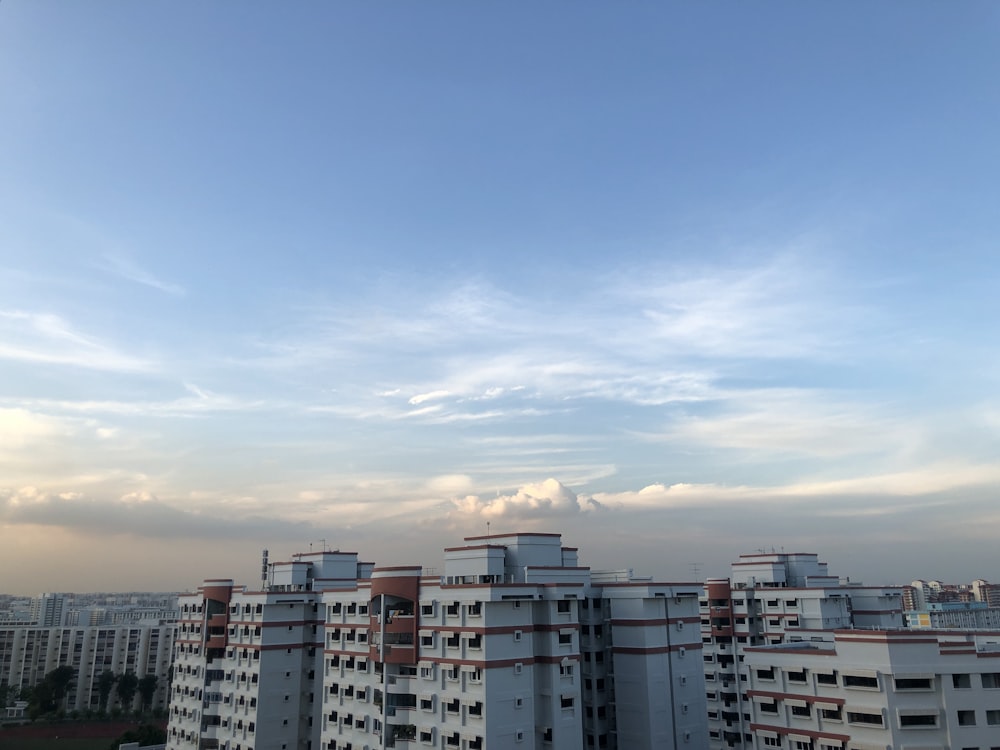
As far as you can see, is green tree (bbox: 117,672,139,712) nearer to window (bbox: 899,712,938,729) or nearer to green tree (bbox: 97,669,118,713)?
green tree (bbox: 97,669,118,713)

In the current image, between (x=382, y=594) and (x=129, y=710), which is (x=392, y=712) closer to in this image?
(x=382, y=594)

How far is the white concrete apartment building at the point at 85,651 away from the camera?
131m

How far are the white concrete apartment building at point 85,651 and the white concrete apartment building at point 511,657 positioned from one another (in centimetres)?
10123

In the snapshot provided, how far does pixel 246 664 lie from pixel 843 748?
1765 inches

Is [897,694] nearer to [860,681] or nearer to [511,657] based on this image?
[860,681]

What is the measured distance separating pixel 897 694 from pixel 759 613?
96.1ft

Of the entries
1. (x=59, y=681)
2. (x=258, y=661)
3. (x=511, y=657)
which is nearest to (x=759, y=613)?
(x=511, y=657)

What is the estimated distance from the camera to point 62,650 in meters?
132

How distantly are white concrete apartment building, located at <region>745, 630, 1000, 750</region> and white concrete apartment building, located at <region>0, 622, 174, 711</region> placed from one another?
5018 inches

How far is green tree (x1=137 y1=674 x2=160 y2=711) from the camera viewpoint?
11812 centimetres

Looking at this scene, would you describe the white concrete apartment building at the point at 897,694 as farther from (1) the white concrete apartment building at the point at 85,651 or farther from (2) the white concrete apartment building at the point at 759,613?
(1) the white concrete apartment building at the point at 85,651

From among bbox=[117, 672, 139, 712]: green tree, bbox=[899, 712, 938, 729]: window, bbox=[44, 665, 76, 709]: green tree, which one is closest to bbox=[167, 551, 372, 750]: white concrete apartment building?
bbox=[899, 712, 938, 729]: window

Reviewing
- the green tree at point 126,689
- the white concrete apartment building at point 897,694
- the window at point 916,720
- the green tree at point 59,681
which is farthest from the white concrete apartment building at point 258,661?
the green tree at point 59,681

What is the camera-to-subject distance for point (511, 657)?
135ft
